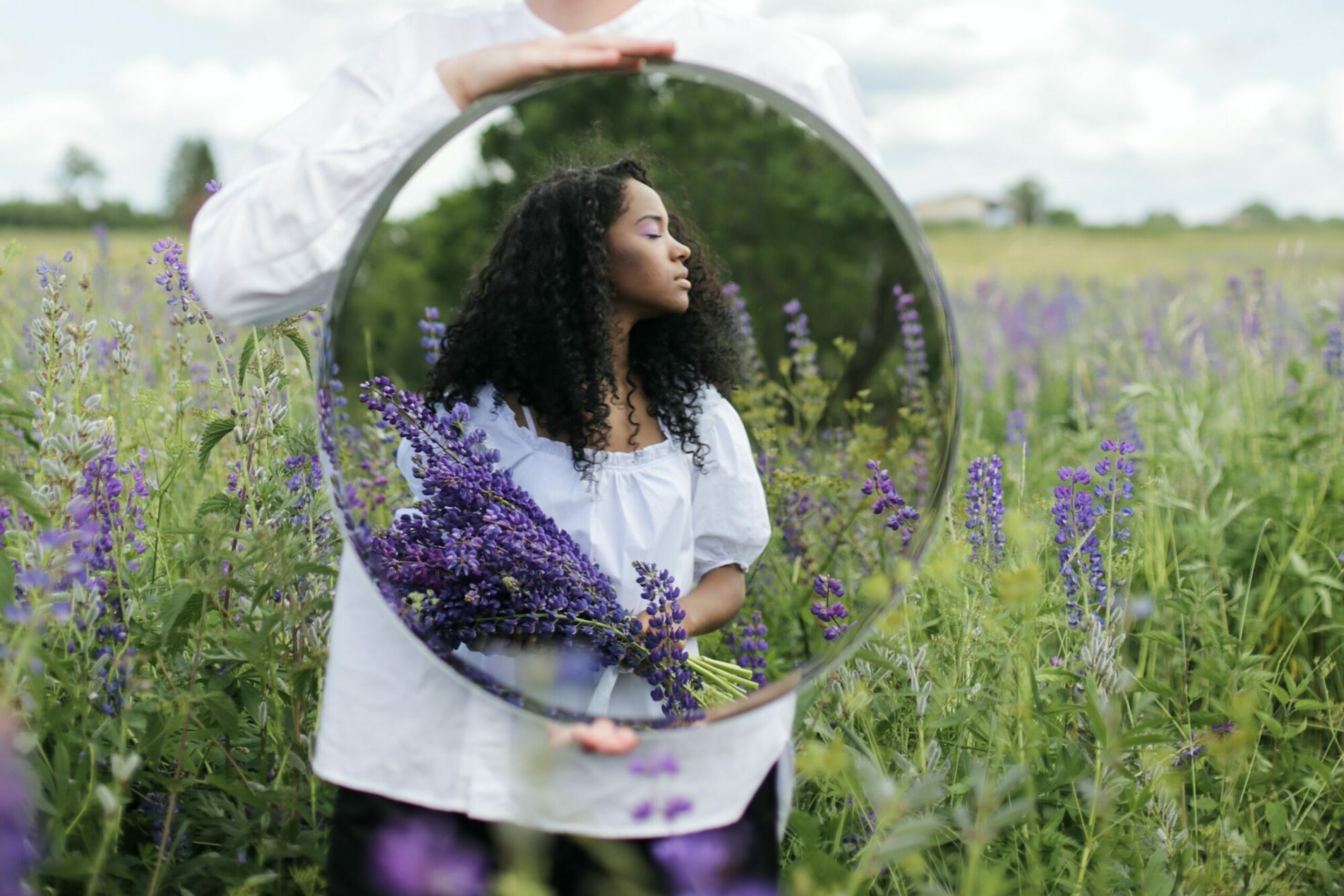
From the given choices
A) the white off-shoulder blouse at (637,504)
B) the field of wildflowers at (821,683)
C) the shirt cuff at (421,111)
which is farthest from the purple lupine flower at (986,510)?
the shirt cuff at (421,111)

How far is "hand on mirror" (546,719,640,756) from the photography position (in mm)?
1169

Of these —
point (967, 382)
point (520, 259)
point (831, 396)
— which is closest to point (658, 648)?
point (520, 259)

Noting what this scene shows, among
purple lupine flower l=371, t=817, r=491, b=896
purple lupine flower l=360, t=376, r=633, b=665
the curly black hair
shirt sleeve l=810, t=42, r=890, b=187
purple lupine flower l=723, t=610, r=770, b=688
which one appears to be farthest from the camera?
purple lupine flower l=723, t=610, r=770, b=688

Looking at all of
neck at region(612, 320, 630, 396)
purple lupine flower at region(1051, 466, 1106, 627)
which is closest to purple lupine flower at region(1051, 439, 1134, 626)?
purple lupine flower at region(1051, 466, 1106, 627)

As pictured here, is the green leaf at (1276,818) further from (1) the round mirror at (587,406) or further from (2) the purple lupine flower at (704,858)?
(2) the purple lupine flower at (704,858)

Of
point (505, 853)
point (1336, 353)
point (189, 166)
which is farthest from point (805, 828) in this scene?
point (189, 166)

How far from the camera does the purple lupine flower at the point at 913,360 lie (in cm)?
236

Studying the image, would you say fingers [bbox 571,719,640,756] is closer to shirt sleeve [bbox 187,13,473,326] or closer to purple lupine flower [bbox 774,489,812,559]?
shirt sleeve [bbox 187,13,473,326]

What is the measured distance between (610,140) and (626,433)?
16.9 inches

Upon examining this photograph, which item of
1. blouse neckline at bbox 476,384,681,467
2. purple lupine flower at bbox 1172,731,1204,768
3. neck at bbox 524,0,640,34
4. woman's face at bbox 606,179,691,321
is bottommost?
purple lupine flower at bbox 1172,731,1204,768

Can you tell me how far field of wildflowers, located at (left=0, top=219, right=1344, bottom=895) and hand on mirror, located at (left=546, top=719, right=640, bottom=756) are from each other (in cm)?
15

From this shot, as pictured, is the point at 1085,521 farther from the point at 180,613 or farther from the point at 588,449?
the point at 180,613

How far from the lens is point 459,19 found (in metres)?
1.28

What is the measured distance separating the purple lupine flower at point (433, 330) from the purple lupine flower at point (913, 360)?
1.00 meters
